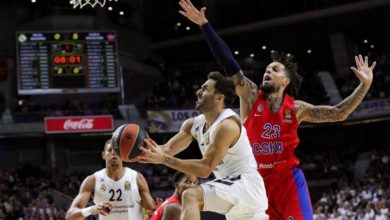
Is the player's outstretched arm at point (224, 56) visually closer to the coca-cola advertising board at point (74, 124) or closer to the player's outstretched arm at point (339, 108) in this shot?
the player's outstretched arm at point (339, 108)

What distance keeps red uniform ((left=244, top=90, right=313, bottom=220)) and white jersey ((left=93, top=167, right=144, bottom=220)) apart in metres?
2.03

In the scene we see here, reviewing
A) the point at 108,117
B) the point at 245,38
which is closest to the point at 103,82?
the point at 108,117

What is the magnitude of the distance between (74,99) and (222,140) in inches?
927

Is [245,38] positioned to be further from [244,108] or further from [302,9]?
[244,108]

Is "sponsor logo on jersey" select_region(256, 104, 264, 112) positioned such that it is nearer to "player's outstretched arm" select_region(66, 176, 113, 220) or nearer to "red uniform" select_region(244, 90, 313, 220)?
"red uniform" select_region(244, 90, 313, 220)

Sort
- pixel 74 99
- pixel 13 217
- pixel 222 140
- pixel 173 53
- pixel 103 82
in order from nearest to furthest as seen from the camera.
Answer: pixel 222 140
pixel 13 217
pixel 103 82
pixel 74 99
pixel 173 53

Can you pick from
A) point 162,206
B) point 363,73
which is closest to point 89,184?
point 162,206

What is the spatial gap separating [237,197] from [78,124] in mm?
19745

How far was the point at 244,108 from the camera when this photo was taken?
6.53 m

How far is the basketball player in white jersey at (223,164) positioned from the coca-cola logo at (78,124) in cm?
1916

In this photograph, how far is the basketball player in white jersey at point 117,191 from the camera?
772cm

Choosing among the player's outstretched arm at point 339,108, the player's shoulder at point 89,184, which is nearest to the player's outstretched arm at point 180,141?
the player's outstretched arm at point 339,108

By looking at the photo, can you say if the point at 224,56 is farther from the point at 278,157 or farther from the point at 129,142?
the point at 129,142

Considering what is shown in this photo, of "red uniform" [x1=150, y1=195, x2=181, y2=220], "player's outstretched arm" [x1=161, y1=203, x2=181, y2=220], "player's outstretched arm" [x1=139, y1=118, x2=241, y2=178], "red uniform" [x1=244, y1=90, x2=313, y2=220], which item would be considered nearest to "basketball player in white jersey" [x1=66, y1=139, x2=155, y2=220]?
"red uniform" [x1=150, y1=195, x2=181, y2=220]
